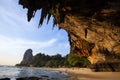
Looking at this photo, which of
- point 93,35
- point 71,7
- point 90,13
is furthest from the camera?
point 93,35

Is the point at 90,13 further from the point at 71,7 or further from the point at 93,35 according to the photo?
the point at 93,35

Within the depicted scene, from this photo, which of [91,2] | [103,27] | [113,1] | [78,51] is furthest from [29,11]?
[78,51]

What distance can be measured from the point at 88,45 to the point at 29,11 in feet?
76.0

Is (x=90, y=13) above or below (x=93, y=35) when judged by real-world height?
above

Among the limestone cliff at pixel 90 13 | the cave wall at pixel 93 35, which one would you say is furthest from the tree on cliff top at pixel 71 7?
the cave wall at pixel 93 35

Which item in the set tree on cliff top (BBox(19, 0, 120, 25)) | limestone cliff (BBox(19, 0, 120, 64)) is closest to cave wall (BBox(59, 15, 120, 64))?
Result: limestone cliff (BBox(19, 0, 120, 64))

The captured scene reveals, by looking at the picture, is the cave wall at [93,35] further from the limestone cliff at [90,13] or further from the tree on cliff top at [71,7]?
the tree on cliff top at [71,7]

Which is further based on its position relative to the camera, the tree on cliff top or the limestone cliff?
the limestone cliff

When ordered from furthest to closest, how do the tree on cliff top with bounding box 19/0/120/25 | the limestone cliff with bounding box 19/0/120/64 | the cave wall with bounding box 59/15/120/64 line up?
the cave wall with bounding box 59/15/120/64 < the limestone cliff with bounding box 19/0/120/64 < the tree on cliff top with bounding box 19/0/120/25

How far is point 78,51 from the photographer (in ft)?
135

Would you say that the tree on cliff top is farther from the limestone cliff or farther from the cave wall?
the cave wall

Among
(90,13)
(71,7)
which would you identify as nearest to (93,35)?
(90,13)

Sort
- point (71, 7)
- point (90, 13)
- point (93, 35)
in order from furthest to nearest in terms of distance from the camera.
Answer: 1. point (93, 35)
2. point (90, 13)
3. point (71, 7)

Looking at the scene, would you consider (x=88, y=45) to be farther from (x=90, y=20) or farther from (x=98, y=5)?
(x=98, y=5)
